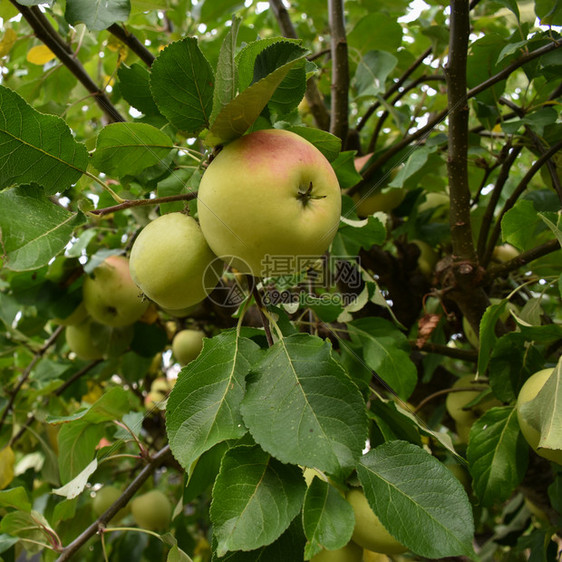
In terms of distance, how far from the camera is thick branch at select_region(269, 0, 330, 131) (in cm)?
151

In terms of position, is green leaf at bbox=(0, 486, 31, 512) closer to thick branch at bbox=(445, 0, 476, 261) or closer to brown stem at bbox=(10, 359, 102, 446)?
brown stem at bbox=(10, 359, 102, 446)

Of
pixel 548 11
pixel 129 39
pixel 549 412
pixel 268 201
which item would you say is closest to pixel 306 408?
pixel 268 201

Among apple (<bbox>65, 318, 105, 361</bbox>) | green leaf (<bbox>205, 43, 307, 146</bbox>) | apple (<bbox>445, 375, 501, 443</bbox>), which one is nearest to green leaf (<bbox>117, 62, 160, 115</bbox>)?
green leaf (<bbox>205, 43, 307, 146</bbox>)

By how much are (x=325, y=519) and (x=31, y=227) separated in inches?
19.5

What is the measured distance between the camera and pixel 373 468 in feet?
2.22

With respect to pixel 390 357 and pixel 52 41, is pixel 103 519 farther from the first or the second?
pixel 52 41

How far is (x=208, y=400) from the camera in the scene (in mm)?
658

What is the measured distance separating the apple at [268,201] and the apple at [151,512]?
4.53ft

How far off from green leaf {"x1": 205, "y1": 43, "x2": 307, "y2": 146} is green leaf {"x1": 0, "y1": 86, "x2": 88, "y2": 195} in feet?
0.62

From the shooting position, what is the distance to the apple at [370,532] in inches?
30.0

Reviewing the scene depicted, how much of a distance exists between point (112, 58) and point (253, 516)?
161cm

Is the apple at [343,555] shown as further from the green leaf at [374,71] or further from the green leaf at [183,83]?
the green leaf at [374,71]

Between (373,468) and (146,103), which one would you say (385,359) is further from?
(146,103)

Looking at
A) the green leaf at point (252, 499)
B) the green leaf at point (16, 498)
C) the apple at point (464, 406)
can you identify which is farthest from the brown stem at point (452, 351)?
the green leaf at point (16, 498)
